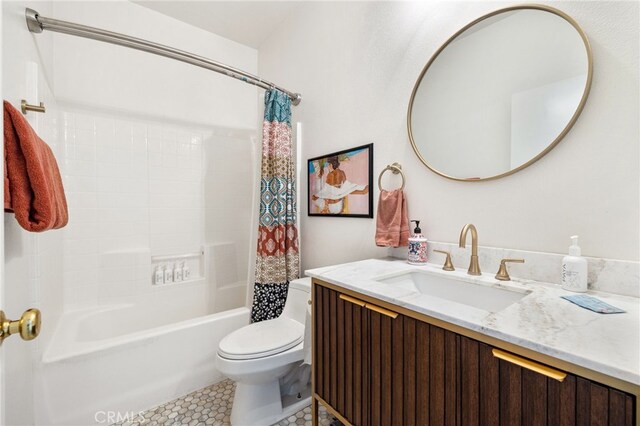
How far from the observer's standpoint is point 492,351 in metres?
0.62

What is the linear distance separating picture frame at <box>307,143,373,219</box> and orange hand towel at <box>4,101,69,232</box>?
51.8 inches

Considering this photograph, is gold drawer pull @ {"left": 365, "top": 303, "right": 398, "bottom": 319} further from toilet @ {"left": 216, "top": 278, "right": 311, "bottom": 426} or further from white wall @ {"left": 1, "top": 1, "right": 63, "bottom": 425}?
white wall @ {"left": 1, "top": 1, "right": 63, "bottom": 425}

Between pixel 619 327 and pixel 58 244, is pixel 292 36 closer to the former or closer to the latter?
pixel 58 244

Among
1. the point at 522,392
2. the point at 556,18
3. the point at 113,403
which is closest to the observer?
the point at 522,392

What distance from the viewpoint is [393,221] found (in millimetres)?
1335

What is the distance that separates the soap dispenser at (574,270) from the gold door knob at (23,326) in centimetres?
133

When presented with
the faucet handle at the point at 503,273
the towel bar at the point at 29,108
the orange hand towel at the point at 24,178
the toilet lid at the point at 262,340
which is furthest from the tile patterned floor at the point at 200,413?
the towel bar at the point at 29,108

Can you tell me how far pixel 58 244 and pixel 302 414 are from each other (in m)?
1.83

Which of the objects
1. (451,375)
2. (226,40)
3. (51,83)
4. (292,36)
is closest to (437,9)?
(292,36)

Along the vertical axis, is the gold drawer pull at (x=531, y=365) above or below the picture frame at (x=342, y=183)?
below

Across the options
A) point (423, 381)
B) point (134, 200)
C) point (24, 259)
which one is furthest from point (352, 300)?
point (134, 200)

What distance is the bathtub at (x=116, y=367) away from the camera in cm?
135

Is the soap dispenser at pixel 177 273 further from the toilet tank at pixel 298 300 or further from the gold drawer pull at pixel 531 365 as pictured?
the gold drawer pull at pixel 531 365

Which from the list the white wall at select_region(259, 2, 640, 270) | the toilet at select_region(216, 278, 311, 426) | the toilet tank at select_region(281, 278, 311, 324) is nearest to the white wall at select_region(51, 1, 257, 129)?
the white wall at select_region(259, 2, 640, 270)
